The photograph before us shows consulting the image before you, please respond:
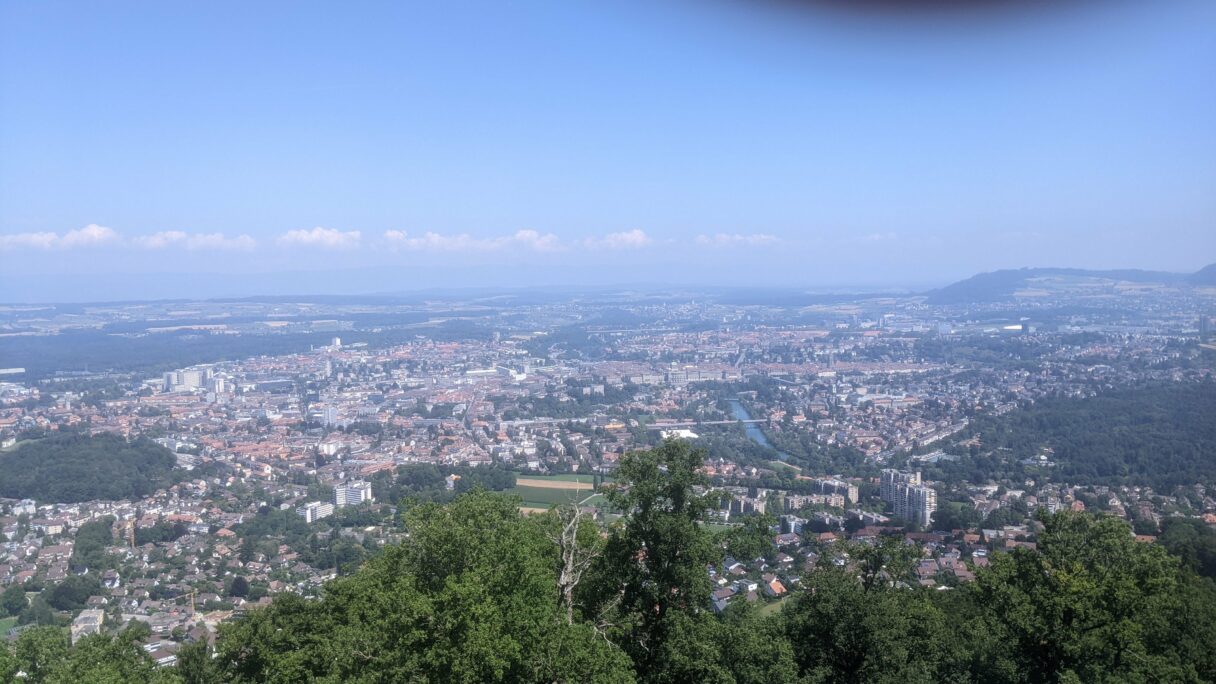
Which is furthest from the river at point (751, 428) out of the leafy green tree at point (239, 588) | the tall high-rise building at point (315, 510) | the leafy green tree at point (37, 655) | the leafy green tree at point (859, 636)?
the leafy green tree at point (37, 655)

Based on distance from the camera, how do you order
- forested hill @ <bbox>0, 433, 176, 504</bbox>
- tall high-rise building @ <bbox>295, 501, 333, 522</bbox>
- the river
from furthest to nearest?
1. the river
2. forested hill @ <bbox>0, 433, 176, 504</bbox>
3. tall high-rise building @ <bbox>295, 501, 333, 522</bbox>

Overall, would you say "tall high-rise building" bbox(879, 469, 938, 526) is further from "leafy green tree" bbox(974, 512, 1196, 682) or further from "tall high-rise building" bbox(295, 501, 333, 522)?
"tall high-rise building" bbox(295, 501, 333, 522)

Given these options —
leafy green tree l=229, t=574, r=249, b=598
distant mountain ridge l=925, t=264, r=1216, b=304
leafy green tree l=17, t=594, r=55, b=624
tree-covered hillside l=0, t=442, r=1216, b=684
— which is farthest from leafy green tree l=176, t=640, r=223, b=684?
distant mountain ridge l=925, t=264, r=1216, b=304

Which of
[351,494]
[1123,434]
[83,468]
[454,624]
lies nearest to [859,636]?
[454,624]

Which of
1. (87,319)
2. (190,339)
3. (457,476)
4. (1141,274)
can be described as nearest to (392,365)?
(190,339)

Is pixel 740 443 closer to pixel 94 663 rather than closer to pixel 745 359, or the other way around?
pixel 745 359

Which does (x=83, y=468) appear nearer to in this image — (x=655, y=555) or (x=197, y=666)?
(x=197, y=666)
